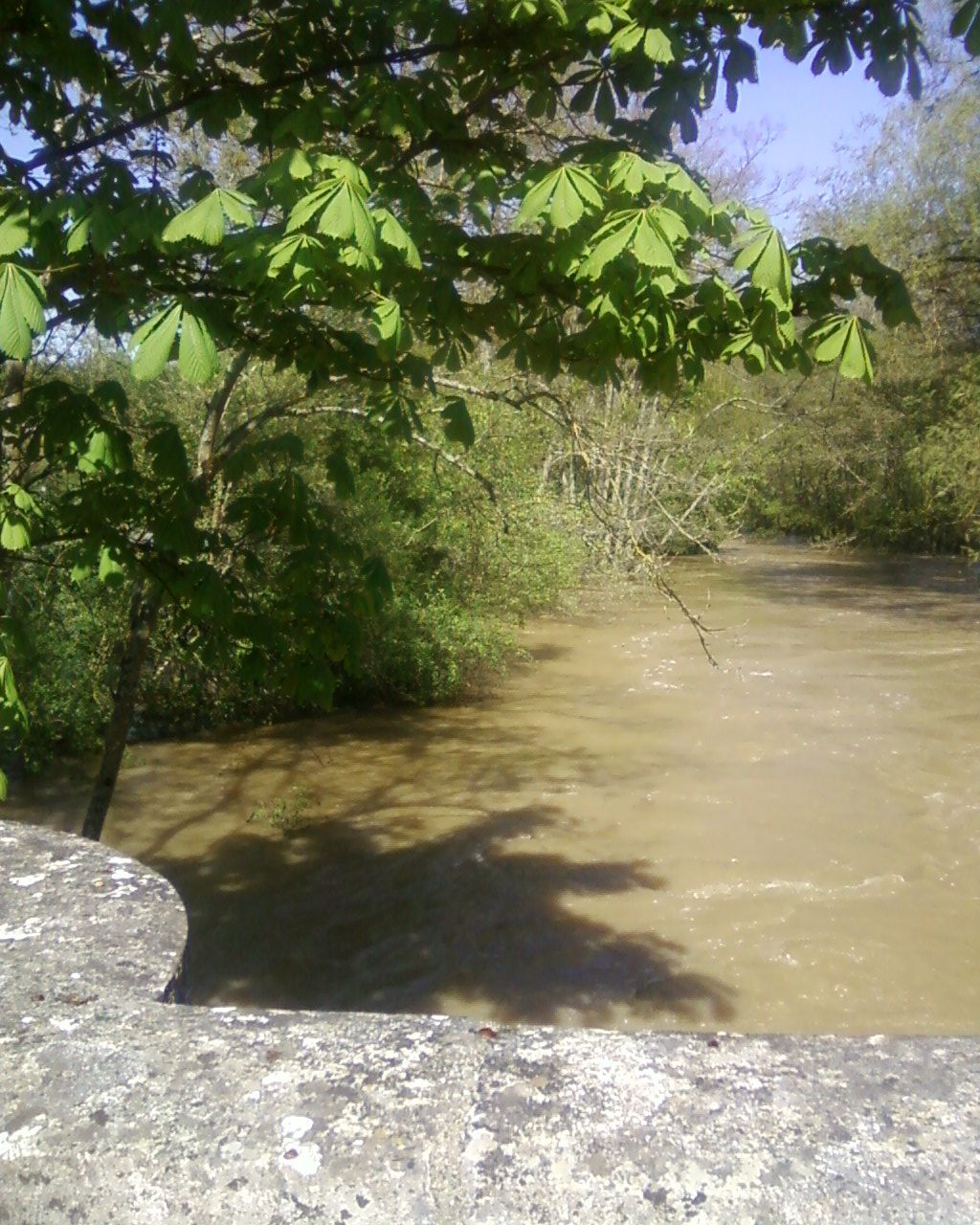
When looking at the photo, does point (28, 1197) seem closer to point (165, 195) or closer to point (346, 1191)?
point (346, 1191)

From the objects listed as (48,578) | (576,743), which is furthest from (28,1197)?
(576,743)

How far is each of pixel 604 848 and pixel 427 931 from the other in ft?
6.70

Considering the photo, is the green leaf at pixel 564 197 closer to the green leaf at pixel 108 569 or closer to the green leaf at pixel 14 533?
the green leaf at pixel 14 533

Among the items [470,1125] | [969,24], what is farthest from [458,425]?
[470,1125]

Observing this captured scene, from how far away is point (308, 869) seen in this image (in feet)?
33.1

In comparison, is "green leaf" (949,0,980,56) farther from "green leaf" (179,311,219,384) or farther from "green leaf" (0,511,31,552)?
"green leaf" (0,511,31,552)

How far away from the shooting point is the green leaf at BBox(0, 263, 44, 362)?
3305mm

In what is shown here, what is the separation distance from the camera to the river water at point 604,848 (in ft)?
26.8

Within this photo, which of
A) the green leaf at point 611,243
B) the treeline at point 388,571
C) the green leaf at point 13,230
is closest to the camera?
the green leaf at point 611,243

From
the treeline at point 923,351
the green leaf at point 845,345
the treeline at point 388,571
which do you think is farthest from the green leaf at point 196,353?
the treeline at point 923,351

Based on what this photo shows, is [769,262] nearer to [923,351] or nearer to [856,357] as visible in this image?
[856,357]

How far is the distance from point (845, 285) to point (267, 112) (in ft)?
7.20

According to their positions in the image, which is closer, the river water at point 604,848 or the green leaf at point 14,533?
the green leaf at point 14,533

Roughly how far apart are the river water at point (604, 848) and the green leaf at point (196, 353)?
4374 millimetres
